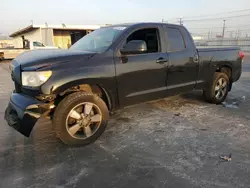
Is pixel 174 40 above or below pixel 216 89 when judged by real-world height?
above

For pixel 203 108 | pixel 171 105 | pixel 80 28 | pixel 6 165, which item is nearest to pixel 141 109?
pixel 171 105

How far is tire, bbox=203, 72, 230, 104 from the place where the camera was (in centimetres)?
534

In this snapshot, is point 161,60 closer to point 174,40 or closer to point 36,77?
point 174,40

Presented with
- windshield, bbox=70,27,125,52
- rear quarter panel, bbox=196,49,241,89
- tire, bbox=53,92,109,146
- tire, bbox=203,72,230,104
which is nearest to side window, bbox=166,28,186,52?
rear quarter panel, bbox=196,49,241,89

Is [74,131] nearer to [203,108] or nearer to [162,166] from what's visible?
[162,166]

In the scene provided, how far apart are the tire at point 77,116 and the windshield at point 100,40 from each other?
0.87m

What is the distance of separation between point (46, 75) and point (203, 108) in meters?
3.76

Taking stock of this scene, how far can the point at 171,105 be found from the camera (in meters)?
5.49

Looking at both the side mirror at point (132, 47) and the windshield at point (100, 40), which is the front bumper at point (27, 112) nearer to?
the windshield at point (100, 40)

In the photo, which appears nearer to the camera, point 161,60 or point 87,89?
point 87,89

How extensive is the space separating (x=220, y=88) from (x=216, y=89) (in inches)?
6.6

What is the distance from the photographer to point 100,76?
11.3ft

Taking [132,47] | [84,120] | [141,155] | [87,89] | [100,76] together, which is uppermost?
[132,47]

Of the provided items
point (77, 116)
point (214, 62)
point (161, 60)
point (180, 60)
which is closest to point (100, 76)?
point (77, 116)
